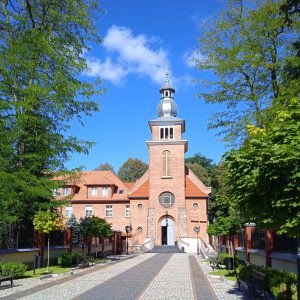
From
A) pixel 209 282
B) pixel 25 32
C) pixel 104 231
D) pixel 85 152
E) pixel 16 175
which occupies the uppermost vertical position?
pixel 25 32

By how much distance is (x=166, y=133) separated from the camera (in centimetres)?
5547

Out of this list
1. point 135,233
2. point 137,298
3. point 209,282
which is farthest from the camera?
point 135,233

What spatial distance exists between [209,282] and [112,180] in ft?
137

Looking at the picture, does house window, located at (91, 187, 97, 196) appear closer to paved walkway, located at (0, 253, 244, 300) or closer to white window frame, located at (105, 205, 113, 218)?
white window frame, located at (105, 205, 113, 218)

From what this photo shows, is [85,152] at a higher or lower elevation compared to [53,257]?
higher

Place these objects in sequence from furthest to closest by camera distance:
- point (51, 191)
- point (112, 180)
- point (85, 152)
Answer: point (112, 180), point (85, 152), point (51, 191)

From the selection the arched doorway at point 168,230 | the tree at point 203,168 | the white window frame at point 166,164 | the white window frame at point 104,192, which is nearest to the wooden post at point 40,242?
the arched doorway at point 168,230

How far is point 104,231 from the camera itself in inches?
1264

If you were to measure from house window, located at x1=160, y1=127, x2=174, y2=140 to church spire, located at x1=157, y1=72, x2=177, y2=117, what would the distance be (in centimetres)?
280

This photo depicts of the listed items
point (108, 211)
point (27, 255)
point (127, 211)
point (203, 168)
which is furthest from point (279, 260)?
point (203, 168)

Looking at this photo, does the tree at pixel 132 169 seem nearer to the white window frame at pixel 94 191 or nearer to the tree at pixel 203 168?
the tree at pixel 203 168

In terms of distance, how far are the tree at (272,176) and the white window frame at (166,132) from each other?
4652 centimetres

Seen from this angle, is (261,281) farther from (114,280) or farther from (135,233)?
(135,233)

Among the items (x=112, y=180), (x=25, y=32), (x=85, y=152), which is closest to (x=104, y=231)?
(x=85, y=152)
